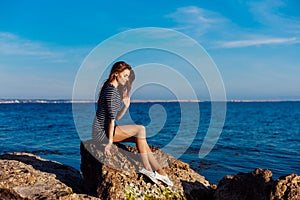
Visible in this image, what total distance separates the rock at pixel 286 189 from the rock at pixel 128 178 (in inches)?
73.1

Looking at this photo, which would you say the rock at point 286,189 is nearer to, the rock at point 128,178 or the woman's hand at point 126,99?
the rock at point 128,178

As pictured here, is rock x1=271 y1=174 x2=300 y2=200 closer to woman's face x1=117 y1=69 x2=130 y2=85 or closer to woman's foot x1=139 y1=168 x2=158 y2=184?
woman's foot x1=139 y1=168 x2=158 y2=184

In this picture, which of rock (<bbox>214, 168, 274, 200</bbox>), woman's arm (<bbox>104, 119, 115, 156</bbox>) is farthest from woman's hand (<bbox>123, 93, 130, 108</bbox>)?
rock (<bbox>214, 168, 274, 200</bbox>)

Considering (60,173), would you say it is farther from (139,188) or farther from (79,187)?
(139,188)

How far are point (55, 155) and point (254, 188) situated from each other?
1498 centimetres

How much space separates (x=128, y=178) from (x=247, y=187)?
2759 millimetres

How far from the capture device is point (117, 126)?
27.7ft

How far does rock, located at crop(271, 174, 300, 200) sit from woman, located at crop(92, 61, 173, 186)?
92.5 inches

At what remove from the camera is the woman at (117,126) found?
8.08m

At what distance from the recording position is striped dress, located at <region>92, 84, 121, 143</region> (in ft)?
26.5

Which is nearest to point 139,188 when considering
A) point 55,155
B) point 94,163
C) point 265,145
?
point 94,163

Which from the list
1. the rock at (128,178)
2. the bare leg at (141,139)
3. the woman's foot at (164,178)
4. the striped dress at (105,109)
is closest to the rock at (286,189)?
the rock at (128,178)

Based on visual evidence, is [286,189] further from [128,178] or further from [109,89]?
[109,89]

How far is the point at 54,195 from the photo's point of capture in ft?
23.3
